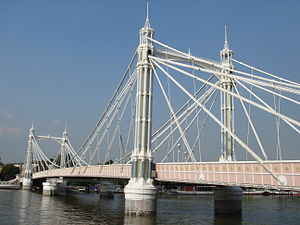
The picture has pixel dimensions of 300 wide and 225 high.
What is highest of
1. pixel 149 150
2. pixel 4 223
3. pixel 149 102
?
pixel 149 102

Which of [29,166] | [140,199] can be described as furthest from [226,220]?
[29,166]

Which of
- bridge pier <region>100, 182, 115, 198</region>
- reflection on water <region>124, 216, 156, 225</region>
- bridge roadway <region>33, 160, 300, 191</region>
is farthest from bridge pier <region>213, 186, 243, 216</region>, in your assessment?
bridge pier <region>100, 182, 115, 198</region>

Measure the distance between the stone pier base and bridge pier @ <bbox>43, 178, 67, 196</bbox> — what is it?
4152 cm

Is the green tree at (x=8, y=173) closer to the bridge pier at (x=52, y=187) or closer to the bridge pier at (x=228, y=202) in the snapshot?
the bridge pier at (x=52, y=187)

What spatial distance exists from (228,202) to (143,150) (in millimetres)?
10153

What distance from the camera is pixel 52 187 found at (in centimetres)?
7100

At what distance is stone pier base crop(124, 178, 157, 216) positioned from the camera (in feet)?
105

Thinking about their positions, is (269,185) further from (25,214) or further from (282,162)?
(25,214)

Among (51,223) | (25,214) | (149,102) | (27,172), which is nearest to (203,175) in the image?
(149,102)

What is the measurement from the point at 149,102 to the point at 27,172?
6779cm

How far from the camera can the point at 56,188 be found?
2852 inches

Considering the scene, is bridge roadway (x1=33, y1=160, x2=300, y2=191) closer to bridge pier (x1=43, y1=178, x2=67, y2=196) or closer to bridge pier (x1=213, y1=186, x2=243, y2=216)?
bridge pier (x1=213, y1=186, x2=243, y2=216)

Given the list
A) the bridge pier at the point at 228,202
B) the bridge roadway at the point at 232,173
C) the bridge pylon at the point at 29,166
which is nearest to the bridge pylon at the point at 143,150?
the bridge roadway at the point at 232,173

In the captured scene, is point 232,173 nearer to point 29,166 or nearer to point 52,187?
point 52,187
